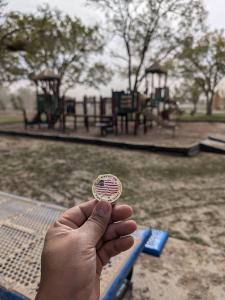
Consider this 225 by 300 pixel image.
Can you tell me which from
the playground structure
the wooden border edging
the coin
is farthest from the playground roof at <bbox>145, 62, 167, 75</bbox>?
the coin

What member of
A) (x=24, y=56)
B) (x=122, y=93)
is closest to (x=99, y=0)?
(x=24, y=56)

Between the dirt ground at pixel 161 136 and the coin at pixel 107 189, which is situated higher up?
the coin at pixel 107 189

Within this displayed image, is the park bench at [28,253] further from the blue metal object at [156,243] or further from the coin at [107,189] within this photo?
the coin at [107,189]

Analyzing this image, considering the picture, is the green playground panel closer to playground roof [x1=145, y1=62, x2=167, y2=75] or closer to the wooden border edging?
the wooden border edging

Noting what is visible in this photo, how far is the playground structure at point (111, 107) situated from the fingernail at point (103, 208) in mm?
9856

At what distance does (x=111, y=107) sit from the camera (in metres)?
11.6

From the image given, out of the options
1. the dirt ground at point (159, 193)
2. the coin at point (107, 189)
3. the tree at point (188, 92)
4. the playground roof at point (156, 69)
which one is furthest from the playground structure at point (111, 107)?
the tree at point (188, 92)

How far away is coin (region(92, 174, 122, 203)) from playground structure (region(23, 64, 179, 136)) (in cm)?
976

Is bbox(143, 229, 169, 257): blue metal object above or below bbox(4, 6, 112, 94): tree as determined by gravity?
below

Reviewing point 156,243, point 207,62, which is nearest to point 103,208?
point 156,243

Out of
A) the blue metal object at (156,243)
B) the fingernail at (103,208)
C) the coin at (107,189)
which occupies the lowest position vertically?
the blue metal object at (156,243)

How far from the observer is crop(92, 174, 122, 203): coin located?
104 cm

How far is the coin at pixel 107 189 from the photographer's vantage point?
3.41 feet

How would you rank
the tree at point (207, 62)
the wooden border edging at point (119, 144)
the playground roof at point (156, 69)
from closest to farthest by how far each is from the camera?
1. the wooden border edging at point (119, 144)
2. the playground roof at point (156, 69)
3. the tree at point (207, 62)
